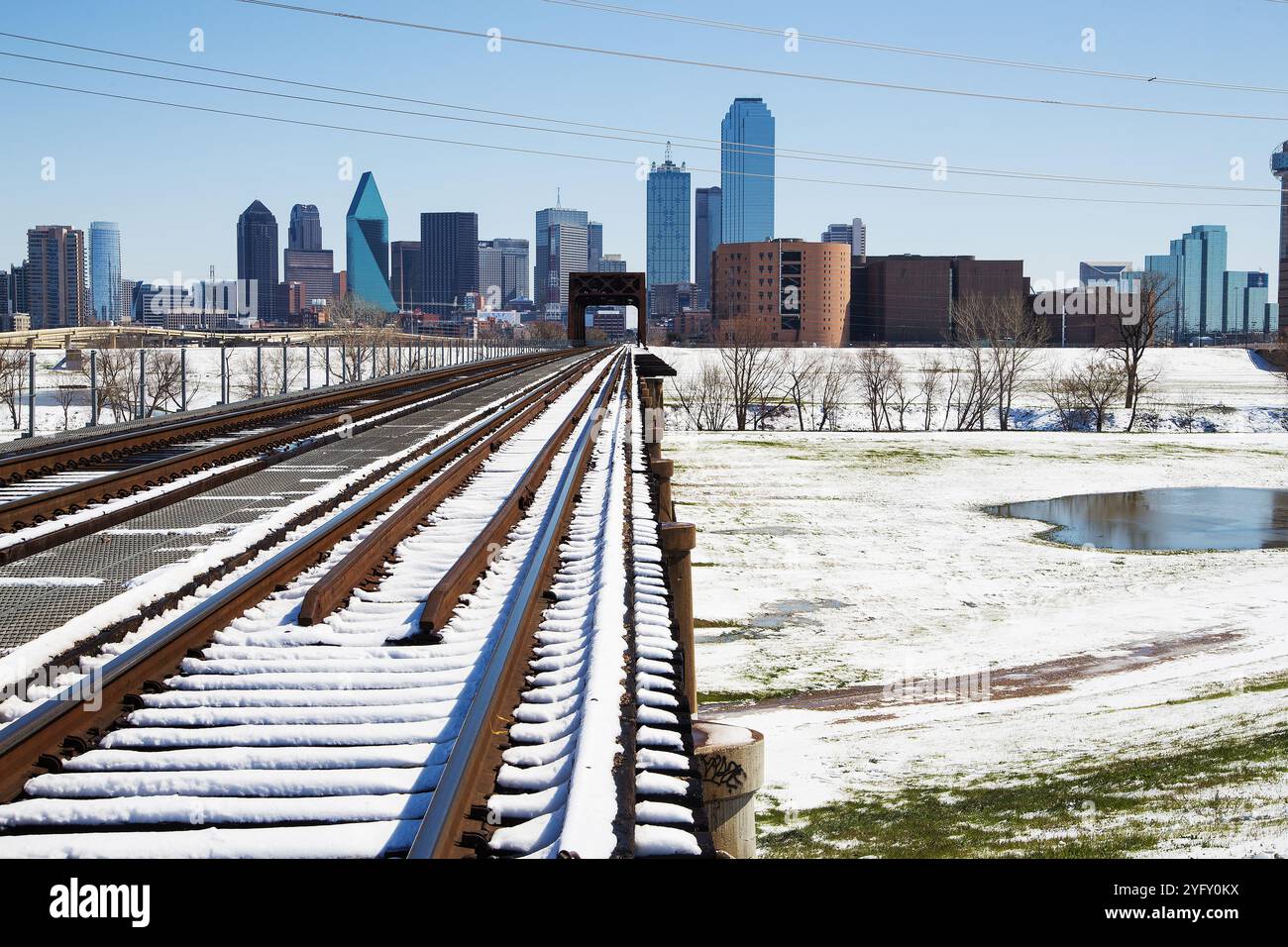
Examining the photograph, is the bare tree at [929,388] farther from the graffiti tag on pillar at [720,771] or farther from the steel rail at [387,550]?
the graffiti tag on pillar at [720,771]

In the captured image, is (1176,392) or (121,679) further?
(1176,392)

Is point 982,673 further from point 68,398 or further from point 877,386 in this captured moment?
point 877,386

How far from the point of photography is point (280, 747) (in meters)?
4.58

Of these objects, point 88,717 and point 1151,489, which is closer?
point 88,717

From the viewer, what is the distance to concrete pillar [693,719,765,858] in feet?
18.4

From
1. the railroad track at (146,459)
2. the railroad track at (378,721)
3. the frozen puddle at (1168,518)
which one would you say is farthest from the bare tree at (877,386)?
the railroad track at (378,721)

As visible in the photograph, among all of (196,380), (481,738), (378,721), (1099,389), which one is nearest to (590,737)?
(481,738)

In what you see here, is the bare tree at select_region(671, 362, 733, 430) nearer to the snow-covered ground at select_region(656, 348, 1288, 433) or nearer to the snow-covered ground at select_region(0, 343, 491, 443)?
the snow-covered ground at select_region(656, 348, 1288, 433)

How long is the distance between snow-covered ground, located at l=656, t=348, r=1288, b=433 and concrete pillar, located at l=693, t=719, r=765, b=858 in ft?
205

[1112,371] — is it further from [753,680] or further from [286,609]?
[286,609]

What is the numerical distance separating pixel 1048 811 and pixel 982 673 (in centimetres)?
567

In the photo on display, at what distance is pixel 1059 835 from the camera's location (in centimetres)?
853

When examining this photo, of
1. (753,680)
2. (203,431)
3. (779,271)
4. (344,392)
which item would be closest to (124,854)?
(753,680)
